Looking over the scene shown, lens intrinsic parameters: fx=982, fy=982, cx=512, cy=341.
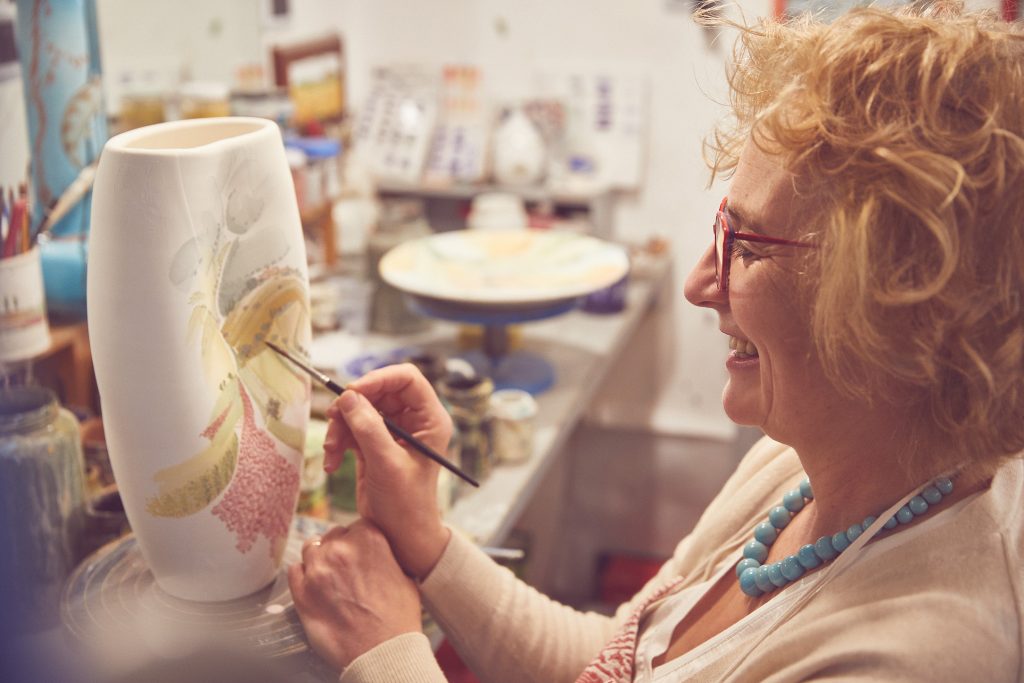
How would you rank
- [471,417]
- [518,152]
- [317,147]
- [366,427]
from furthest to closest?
1. [518,152]
2. [317,147]
3. [471,417]
4. [366,427]

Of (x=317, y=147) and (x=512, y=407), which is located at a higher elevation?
(x=317, y=147)

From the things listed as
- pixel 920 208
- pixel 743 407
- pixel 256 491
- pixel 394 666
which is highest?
pixel 920 208

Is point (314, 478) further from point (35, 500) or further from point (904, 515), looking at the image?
point (904, 515)

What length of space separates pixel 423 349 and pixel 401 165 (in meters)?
1.04

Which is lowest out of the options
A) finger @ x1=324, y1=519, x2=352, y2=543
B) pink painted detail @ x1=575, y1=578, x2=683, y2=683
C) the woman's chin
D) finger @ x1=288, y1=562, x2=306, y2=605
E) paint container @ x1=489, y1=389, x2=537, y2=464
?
paint container @ x1=489, y1=389, x2=537, y2=464

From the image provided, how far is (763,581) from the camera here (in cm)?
94

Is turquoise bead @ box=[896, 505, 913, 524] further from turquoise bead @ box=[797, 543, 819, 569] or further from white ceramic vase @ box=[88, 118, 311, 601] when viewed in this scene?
white ceramic vase @ box=[88, 118, 311, 601]

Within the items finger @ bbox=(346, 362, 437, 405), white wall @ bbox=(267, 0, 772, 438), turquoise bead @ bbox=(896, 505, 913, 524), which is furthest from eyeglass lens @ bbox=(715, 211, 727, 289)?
white wall @ bbox=(267, 0, 772, 438)

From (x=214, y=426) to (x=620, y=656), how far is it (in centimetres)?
47

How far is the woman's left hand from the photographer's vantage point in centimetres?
97

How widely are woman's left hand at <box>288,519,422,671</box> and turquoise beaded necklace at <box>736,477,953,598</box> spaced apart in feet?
1.11

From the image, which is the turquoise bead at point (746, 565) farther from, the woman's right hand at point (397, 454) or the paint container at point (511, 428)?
the paint container at point (511, 428)

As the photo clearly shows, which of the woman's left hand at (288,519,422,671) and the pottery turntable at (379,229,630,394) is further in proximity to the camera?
the pottery turntable at (379,229,630,394)

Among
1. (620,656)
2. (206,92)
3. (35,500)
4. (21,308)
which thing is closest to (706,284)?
(620,656)
